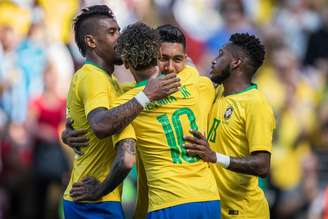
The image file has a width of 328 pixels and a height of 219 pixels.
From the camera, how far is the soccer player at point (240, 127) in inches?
328

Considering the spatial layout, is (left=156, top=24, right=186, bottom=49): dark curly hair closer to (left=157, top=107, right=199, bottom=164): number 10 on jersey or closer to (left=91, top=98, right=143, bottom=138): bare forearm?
(left=157, top=107, right=199, bottom=164): number 10 on jersey

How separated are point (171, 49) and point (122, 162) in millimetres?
1109

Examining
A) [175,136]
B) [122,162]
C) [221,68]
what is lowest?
[122,162]

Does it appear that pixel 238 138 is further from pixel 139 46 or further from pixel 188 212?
pixel 139 46

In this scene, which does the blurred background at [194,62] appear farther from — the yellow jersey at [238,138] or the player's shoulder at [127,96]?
the player's shoulder at [127,96]

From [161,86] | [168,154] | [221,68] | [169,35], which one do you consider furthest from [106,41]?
[168,154]

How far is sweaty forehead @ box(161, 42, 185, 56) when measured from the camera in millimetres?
8242

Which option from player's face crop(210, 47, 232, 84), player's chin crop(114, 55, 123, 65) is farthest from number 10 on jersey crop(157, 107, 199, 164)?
player's face crop(210, 47, 232, 84)

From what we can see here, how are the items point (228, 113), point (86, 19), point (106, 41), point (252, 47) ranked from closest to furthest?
point (106, 41) → point (86, 19) → point (228, 113) → point (252, 47)

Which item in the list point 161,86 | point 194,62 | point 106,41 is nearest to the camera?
point 161,86

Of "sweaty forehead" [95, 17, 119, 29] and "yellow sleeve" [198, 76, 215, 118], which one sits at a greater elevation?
"sweaty forehead" [95, 17, 119, 29]

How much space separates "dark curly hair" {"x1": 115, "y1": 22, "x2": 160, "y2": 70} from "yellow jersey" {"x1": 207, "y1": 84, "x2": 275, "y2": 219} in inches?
38.7

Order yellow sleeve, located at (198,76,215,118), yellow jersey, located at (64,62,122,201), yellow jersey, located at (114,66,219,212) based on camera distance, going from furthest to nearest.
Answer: yellow sleeve, located at (198,76,215,118)
yellow jersey, located at (64,62,122,201)
yellow jersey, located at (114,66,219,212)

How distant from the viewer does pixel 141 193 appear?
331 inches
